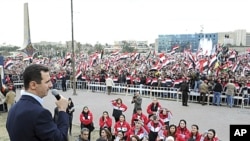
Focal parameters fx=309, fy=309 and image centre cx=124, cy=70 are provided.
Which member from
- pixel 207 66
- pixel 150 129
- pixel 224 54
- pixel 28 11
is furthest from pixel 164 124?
pixel 28 11

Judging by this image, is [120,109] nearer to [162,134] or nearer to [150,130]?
[150,130]

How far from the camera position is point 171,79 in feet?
61.2

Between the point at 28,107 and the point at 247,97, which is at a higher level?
the point at 28,107

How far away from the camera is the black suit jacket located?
83.0 inches

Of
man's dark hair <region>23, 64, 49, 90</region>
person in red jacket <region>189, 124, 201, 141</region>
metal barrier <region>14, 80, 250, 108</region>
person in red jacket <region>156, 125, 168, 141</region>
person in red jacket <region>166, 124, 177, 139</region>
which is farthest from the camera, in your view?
metal barrier <region>14, 80, 250, 108</region>

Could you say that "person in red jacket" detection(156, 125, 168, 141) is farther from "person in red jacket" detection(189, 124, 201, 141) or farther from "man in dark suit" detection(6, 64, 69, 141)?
"man in dark suit" detection(6, 64, 69, 141)

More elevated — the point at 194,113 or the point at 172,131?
the point at 172,131

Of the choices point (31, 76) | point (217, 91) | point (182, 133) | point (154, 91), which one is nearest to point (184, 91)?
point (217, 91)

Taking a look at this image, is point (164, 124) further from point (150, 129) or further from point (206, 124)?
point (206, 124)

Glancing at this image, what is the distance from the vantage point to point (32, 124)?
2.11 metres

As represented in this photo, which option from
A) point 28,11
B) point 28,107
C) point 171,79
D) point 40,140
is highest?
point 28,11

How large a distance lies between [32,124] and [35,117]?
5 cm

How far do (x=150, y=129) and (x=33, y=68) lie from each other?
22.6ft

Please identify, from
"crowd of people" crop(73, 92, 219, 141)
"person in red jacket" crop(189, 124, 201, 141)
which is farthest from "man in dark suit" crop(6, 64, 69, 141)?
"person in red jacket" crop(189, 124, 201, 141)
